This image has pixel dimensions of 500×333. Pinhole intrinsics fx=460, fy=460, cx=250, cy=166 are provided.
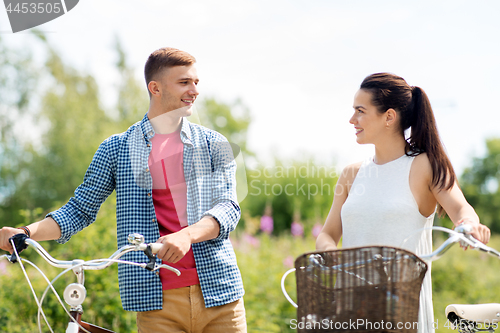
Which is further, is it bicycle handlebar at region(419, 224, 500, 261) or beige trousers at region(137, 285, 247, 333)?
beige trousers at region(137, 285, 247, 333)

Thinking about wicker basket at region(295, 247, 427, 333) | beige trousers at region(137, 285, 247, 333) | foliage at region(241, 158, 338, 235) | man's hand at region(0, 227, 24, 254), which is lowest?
foliage at region(241, 158, 338, 235)

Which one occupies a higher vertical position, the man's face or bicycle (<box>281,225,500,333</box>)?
the man's face

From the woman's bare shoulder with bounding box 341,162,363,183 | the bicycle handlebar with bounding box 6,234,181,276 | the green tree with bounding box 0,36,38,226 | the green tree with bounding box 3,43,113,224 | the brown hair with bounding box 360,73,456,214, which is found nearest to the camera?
the bicycle handlebar with bounding box 6,234,181,276

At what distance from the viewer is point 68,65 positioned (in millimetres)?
19359

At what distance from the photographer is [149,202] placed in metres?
2.36

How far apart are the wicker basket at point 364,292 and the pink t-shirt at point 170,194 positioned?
2.64 ft

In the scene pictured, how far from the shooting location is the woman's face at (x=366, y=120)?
2.39m

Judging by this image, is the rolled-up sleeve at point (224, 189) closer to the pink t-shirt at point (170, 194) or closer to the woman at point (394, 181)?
the pink t-shirt at point (170, 194)

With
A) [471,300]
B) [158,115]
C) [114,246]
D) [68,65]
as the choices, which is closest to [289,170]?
[471,300]

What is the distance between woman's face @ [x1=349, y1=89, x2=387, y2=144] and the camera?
2.39 m

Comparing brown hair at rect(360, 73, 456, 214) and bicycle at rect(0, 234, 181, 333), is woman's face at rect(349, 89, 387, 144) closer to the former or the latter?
brown hair at rect(360, 73, 456, 214)

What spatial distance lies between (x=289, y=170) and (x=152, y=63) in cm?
986

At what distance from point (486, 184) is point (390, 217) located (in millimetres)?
26638

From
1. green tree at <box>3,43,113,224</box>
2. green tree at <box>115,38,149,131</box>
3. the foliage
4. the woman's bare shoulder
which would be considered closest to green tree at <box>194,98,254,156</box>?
green tree at <box>115,38,149,131</box>
